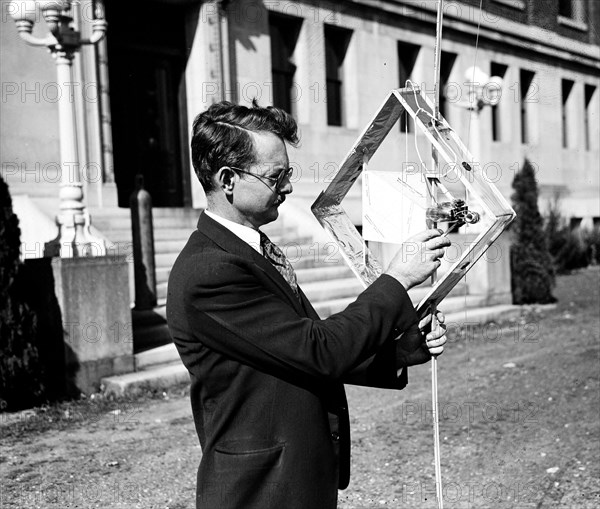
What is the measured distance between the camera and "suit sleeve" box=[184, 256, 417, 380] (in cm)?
221

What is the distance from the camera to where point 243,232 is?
243 centimetres

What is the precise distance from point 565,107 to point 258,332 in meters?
25.6

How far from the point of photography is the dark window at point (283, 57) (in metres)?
16.4

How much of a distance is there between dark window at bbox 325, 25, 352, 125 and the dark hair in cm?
1536

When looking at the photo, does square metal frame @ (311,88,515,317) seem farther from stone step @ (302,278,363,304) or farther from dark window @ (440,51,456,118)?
dark window @ (440,51,456,118)

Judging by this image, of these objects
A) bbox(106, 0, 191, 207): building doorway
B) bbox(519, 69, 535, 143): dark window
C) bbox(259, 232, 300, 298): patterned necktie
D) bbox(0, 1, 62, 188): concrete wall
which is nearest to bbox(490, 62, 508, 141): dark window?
bbox(519, 69, 535, 143): dark window

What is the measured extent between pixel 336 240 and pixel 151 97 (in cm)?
1255

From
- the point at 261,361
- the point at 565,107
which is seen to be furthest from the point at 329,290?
the point at 565,107

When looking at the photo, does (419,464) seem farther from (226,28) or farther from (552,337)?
(226,28)

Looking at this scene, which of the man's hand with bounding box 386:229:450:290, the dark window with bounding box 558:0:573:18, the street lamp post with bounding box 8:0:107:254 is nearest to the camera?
the man's hand with bounding box 386:229:450:290

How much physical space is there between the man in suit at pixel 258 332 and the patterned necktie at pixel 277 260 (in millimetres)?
18

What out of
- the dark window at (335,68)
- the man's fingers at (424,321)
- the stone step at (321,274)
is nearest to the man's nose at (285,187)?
the man's fingers at (424,321)

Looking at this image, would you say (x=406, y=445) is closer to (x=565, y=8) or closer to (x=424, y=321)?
(x=424, y=321)

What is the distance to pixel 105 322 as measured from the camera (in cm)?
799
